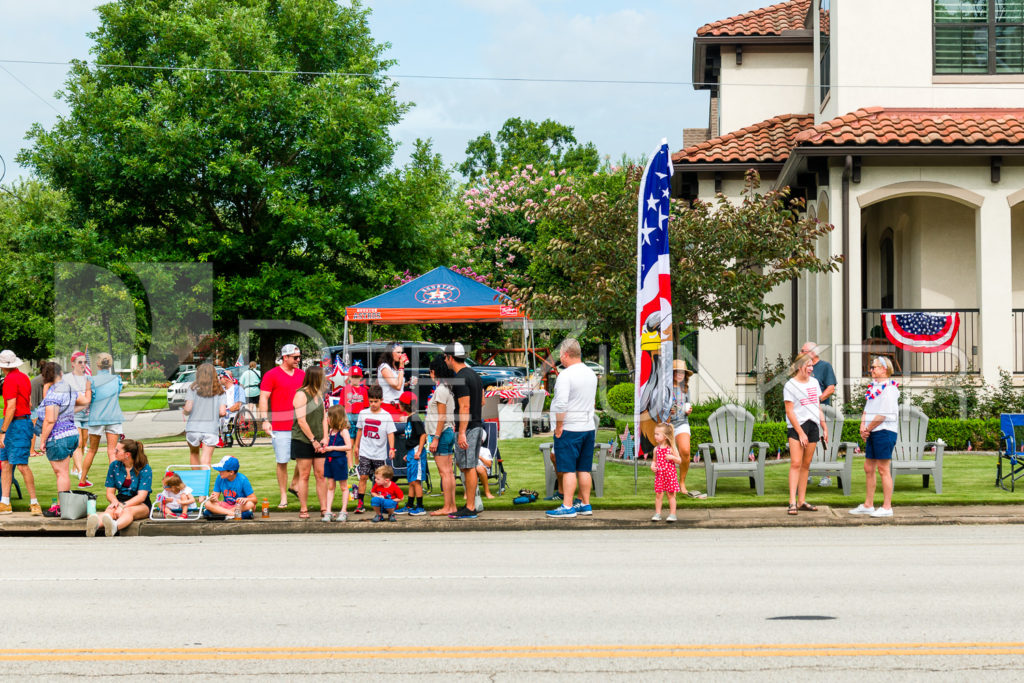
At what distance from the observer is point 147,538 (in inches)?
463

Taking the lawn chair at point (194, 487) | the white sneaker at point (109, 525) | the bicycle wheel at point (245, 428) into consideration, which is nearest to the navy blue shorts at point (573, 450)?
the lawn chair at point (194, 487)

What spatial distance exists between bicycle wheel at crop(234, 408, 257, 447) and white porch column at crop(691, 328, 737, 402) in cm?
967

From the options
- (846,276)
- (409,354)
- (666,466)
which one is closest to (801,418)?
(666,466)

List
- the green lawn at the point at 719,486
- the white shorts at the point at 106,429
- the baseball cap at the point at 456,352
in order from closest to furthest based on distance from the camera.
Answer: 1. the baseball cap at the point at 456,352
2. the green lawn at the point at 719,486
3. the white shorts at the point at 106,429

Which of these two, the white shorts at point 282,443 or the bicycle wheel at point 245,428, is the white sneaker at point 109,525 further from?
the bicycle wheel at point 245,428

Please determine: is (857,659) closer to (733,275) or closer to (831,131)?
(733,275)

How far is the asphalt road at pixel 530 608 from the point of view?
567 centimetres

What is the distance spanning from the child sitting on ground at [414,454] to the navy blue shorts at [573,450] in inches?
68.7

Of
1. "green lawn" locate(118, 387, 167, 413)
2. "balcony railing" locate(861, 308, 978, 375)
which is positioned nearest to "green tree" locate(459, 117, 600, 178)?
"green lawn" locate(118, 387, 167, 413)

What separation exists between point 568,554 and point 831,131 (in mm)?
11603

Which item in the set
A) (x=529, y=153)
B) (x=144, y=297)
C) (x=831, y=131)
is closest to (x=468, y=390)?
(x=831, y=131)

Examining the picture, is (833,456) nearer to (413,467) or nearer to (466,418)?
(466,418)

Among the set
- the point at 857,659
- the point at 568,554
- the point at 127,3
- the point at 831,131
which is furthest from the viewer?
the point at 127,3

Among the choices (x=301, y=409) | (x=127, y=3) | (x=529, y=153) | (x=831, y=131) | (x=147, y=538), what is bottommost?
(x=147, y=538)
